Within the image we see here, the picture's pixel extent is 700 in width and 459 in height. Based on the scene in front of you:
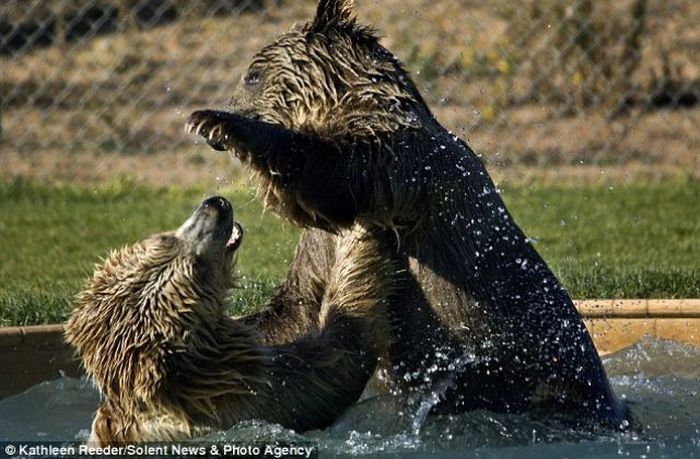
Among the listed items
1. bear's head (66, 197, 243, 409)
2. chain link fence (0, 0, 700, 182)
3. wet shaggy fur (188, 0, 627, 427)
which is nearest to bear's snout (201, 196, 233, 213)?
bear's head (66, 197, 243, 409)

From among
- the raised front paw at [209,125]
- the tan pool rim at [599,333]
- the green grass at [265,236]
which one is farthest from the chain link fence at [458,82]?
the raised front paw at [209,125]

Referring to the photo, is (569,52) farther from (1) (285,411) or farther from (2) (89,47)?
(1) (285,411)

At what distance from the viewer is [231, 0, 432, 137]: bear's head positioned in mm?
5047

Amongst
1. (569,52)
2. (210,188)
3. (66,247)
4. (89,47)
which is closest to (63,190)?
(210,188)

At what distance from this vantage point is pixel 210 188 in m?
10.7

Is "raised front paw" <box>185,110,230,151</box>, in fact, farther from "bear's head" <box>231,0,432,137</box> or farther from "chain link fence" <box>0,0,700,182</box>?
"chain link fence" <box>0,0,700,182</box>

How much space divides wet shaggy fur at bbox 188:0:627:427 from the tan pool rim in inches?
49.2

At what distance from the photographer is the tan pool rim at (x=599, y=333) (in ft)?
20.4

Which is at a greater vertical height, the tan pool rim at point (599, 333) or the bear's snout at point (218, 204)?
the bear's snout at point (218, 204)

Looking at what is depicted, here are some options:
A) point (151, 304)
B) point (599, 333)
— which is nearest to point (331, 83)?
point (151, 304)

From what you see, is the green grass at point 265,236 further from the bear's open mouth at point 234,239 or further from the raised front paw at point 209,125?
the raised front paw at point 209,125

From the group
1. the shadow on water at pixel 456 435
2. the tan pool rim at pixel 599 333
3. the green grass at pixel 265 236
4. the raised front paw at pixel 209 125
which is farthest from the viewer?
the green grass at pixel 265 236

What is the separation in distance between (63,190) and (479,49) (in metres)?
3.81

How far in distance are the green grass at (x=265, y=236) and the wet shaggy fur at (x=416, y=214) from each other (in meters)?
1.38
